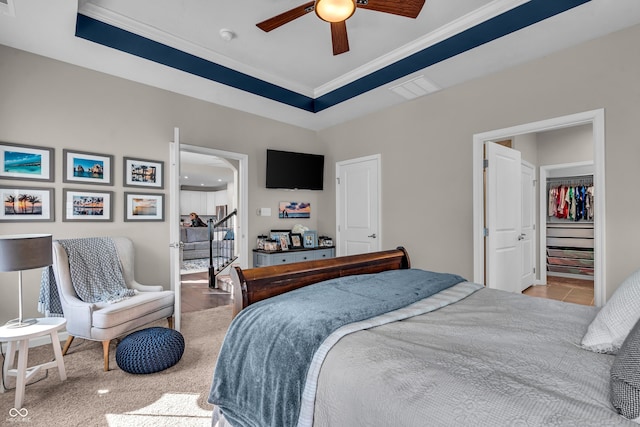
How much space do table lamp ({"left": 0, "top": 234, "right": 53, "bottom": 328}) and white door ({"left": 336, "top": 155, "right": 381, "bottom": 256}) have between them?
3.58 meters

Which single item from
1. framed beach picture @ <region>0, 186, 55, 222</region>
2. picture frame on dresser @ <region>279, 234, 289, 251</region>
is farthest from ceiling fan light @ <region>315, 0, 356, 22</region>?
picture frame on dresser @ <region>279, 234, 289, 251</region>

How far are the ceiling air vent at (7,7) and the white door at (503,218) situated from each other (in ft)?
14.3

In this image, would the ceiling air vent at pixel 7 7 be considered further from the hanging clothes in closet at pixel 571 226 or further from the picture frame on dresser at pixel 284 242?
the hanging clothes in closet at pixel 571 226

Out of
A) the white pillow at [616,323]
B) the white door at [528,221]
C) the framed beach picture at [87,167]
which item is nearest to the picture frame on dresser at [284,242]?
the framed beach picture at [87,167]

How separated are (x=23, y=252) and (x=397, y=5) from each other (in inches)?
115

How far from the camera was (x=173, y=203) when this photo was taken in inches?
124

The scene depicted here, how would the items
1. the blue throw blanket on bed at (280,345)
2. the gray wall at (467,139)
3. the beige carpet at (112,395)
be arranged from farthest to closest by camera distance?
the gray wall at (467,139) → the beige carpet at (112,395) → the blue throw blanket on bed at (280,345)

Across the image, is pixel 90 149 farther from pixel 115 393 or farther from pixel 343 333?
pixel 343 333

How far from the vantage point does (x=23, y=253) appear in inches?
80.4

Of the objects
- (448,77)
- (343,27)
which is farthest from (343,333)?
(448,77)

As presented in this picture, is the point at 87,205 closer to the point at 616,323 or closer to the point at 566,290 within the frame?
the point at 616,323

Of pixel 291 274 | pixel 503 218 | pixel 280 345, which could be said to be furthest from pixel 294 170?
pixel 280 345

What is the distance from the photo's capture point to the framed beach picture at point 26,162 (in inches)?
111

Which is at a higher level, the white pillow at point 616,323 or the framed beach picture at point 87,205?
the framed beach picture at point 87,205
